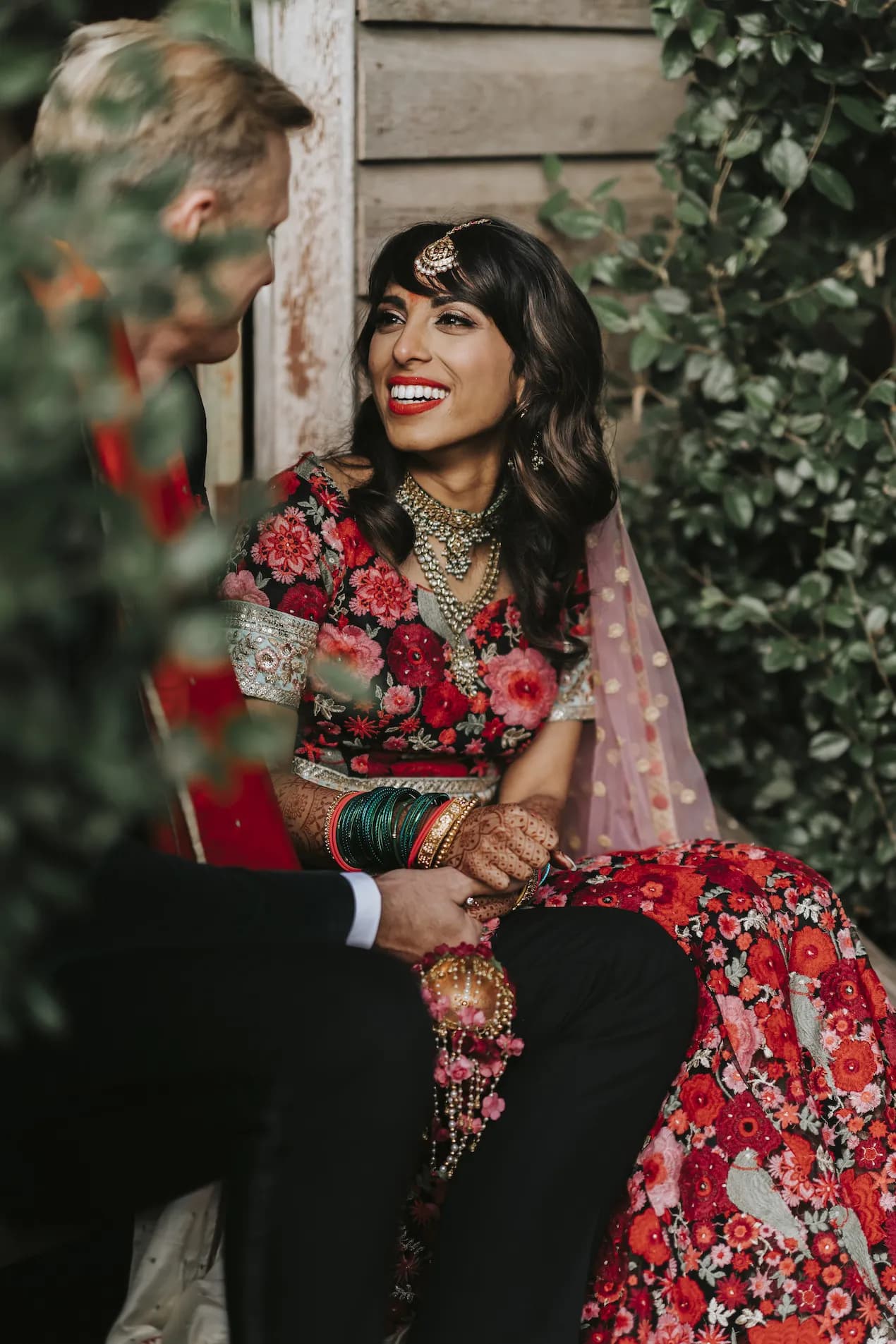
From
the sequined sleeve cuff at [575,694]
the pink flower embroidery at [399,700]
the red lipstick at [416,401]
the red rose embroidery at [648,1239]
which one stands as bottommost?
the red rose embroidery at [648,1239]

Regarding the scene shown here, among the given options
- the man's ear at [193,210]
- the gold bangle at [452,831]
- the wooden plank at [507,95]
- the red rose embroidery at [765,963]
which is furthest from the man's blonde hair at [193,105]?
the red rose embroidery at [765,963]

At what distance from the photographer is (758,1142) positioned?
186 centimetres

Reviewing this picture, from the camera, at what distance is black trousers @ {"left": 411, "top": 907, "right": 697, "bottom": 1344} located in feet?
5.51

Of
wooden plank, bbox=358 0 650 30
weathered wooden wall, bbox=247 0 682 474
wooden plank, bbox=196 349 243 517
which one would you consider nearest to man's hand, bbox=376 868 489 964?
weathered wooden wall, bbox=247 0 682 474

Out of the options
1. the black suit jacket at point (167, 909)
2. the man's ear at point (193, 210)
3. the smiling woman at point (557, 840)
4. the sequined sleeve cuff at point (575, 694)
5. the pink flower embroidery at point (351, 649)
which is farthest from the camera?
the sequined sleeve cuff at point (575, 694)

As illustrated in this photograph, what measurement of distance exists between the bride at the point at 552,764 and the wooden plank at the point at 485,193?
0.58 metres

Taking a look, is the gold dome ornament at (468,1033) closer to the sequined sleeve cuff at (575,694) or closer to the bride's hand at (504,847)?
the bride's hand at (504,847)

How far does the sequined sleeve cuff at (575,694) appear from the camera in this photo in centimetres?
235

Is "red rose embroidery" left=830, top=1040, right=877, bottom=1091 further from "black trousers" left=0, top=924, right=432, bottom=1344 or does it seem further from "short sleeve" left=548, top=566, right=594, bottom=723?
"black trousers" left=0, top=924, right=432, bottom=1344

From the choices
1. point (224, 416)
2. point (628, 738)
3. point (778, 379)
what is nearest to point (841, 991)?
point (628, 738)

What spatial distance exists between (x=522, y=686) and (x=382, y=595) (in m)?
0.28

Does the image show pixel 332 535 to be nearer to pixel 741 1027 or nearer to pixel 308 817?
pixel 308 817

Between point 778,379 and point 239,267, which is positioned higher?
point 239,267

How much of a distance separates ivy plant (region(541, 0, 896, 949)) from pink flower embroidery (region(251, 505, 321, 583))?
3.86 ft
